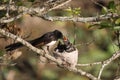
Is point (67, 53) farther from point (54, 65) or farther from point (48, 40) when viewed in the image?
point (54, 65)

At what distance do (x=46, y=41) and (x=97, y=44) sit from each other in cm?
636

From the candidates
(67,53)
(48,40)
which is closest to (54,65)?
(48,40)

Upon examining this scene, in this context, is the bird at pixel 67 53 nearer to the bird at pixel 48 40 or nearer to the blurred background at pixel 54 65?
the bird at pixel 48 40

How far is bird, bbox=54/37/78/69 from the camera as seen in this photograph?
5145mm

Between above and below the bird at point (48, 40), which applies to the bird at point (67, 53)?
above

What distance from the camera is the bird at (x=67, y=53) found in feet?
16.9

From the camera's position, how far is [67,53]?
5277mm

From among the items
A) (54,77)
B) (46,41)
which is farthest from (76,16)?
(54,77)

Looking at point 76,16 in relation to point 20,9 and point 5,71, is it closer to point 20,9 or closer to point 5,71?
point 20,9

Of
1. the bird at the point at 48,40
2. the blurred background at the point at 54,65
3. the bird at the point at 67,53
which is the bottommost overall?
the blurred background at the point at 54,65

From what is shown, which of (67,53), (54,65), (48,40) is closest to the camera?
(67,53)

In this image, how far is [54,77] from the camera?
1216cm

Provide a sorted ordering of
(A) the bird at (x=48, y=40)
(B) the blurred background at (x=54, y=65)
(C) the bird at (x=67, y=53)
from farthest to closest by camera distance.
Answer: (B) the blurred background at (x=54, y=65) → (A) the bird at (x=48, y=40) → (C) the bird at (x=67, y=53)

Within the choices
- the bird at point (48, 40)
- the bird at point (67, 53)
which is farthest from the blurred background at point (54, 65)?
the bird at point (67, 53)
